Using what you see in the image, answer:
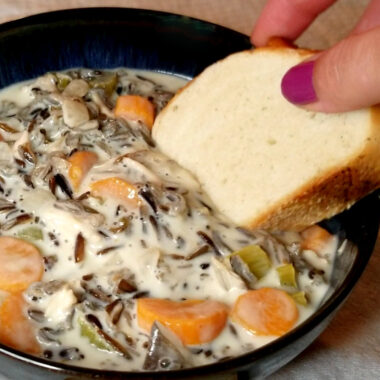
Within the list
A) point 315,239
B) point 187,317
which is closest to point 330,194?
point 315,239

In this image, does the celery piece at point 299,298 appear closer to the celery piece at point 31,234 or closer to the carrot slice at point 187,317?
the carrot slice at point 187,317

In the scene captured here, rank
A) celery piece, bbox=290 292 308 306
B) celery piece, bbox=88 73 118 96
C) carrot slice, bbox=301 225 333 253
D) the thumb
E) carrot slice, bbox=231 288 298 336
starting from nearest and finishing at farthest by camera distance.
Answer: the thumb < carrot slice, bbox=231 288 298 336 < celery piece, bbox=290 292 308 306 < carrot slice, bbox=301 225 333 253 < celery piece, bbox=88 73 118 96

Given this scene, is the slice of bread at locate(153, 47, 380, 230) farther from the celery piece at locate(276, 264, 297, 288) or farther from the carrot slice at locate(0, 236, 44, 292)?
the carrot slice at locate(0, 236, 44, 292)

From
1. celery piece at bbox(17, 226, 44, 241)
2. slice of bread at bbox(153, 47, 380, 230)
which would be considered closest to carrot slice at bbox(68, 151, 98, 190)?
celery piece at bbox(17, 226, 44, 241)

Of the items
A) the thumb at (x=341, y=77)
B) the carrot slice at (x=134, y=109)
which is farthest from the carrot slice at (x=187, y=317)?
the carrot slice at (x=134, y=109)

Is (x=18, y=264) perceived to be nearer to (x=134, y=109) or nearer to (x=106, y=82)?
(x=134, y=109)

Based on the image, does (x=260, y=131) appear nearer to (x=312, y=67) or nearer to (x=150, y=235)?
(x=312, y=67)
